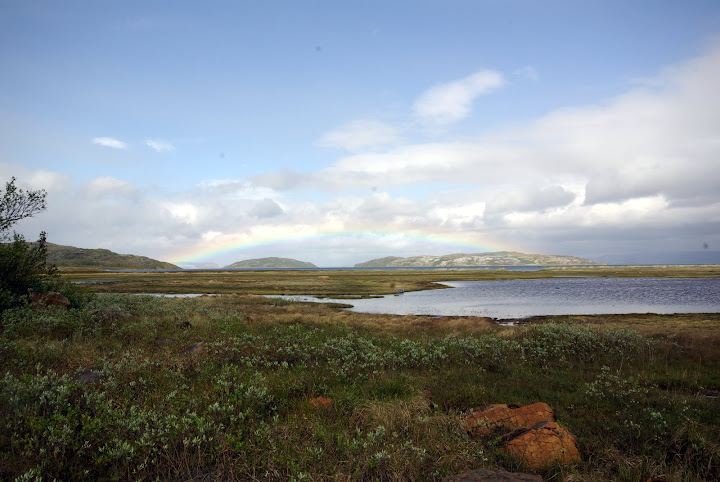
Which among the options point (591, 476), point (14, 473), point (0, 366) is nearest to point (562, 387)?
point (591, 476)

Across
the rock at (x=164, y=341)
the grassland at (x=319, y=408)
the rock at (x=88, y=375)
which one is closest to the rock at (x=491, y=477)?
the grassland at (x=319, y=408)

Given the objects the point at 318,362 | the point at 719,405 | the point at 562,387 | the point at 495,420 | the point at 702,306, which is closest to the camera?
the point at 495,420

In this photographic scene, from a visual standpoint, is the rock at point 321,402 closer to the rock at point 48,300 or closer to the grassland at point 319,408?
the grassland at point 319,408

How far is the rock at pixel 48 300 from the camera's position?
838 inches

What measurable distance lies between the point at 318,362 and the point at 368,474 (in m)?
7.81

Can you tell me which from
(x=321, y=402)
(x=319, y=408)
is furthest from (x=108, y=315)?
(x=319, y=408)

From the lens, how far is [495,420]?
825cm

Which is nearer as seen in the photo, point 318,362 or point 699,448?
point 699,448

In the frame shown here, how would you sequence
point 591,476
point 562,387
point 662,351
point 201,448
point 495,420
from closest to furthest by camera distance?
point 591,476 < point 201,448 < point 495,420 < point 562,387 < point 662,351

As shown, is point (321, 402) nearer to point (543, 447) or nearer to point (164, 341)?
point (543, 447)

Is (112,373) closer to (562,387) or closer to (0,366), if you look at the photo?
(0,366)

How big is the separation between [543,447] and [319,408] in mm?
5031

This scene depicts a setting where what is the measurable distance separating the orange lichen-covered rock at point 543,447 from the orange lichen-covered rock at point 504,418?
47 cm

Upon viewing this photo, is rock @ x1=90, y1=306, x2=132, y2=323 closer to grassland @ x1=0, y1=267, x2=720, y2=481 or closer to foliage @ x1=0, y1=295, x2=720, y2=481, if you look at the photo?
grassland @ x1=0, y1=267, x2=720, y2=481
